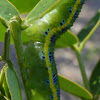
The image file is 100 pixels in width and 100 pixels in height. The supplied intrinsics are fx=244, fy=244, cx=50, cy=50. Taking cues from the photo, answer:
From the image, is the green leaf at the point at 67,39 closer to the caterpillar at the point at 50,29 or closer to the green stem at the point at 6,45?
the caterpillar at the point at 50,29

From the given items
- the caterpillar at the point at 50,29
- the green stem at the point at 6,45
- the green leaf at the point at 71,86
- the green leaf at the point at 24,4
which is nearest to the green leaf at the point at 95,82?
the green leaf at the point at 71,86

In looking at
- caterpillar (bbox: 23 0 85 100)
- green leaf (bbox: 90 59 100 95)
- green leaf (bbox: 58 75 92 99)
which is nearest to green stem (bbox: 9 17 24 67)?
caterpillar (bbox: 23 0 85 100)

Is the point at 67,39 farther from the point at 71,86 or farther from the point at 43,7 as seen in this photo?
the point at 43,7

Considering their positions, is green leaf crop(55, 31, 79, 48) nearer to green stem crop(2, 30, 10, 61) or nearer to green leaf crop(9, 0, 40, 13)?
green leaf crop(9, 0, 40, 13)

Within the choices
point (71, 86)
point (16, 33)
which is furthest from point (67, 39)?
point (16, 33)

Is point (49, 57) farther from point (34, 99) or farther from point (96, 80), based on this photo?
point (96, 80)

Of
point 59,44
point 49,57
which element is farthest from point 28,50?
point 59,44
